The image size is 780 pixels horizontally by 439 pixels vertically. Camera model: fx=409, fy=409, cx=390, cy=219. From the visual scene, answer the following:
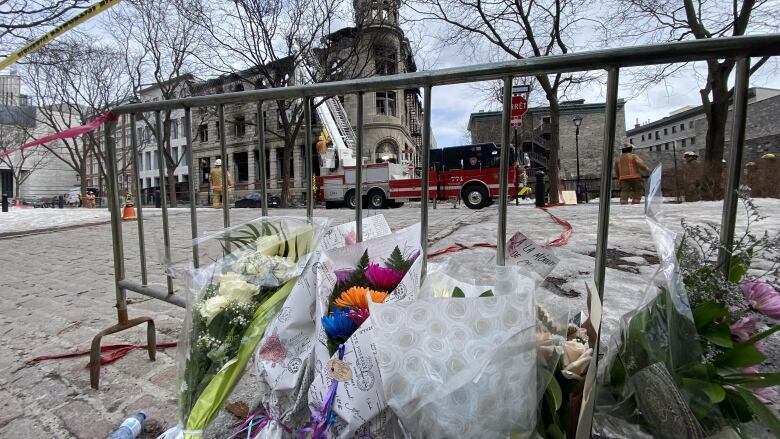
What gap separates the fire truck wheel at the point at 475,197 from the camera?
1323 cm

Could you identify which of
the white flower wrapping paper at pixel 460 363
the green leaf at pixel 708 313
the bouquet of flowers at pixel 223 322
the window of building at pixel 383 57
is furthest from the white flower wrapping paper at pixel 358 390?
the window of building at pixel 383 57

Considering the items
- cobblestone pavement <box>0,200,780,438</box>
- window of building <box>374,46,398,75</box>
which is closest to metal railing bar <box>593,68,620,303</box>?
cobblestone pavement <box>0,200,780,438</box>

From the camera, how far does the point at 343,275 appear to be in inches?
43.6

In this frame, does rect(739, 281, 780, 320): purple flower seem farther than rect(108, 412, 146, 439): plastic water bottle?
No

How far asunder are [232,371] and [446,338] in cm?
62

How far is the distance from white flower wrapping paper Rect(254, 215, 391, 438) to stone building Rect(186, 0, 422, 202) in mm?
1728

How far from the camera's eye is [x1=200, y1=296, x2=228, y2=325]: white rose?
1.11 meters

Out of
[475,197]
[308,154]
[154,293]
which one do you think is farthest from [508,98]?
[475,197]

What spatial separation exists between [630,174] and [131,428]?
36.7ft

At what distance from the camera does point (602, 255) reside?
1103 mm

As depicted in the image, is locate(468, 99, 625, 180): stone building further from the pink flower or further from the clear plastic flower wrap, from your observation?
the clear plastic flower wrap

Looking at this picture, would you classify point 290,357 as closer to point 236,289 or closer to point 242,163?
point 236,289

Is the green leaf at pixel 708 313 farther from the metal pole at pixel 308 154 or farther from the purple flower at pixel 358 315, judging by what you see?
the metal pole at pixel 308 154

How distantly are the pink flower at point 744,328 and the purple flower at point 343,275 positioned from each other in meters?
0.87
